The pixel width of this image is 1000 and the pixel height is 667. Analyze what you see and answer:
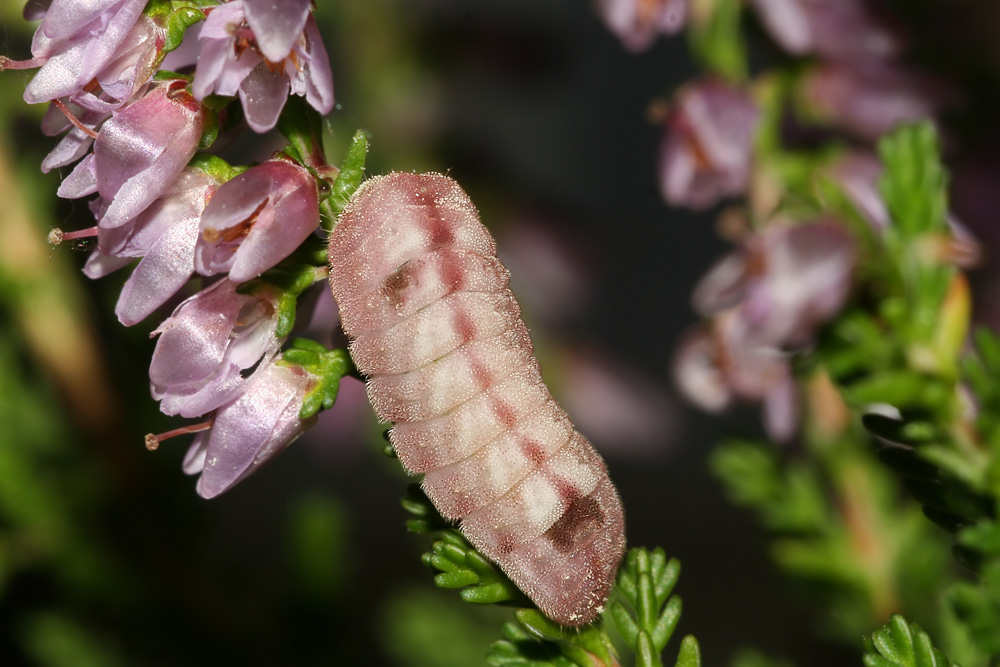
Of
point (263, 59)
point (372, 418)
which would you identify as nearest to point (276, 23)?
point (263, 59)

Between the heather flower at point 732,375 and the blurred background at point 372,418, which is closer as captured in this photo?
the heather flower at point 732,375

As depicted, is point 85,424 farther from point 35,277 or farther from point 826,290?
point 826,290

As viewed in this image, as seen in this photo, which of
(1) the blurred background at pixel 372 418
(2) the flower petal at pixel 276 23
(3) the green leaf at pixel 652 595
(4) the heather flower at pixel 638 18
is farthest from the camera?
(1) the blurred background at pixel 372 418

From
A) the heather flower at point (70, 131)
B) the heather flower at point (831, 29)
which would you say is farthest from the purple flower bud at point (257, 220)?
the heather flower at point (831, 29)

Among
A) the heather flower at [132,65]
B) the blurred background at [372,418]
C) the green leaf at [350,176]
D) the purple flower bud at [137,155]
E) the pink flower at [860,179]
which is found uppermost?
the heather flower at [132,65]

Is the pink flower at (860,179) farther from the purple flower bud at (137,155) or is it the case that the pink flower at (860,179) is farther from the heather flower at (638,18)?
the purple flower bud at (137,155)

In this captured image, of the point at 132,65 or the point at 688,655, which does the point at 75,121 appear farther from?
the point at 688,655

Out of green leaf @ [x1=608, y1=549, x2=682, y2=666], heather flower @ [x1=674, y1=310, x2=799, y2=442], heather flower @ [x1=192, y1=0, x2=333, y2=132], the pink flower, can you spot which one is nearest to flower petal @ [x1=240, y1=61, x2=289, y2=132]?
heather flower @ [x1=192, y1=0, x2=333, y2=132]
